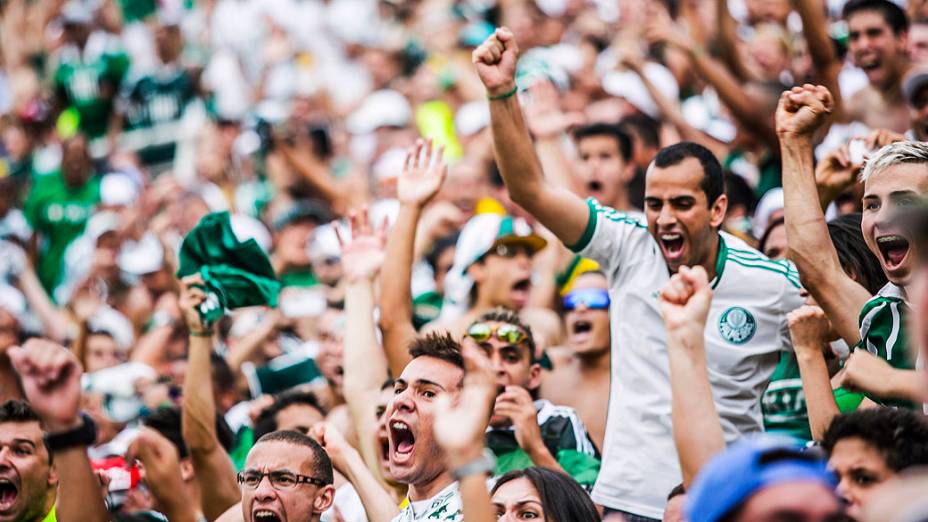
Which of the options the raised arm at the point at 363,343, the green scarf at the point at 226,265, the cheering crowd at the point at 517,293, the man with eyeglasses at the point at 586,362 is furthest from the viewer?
the man with eyeglasses at the point at 586,362

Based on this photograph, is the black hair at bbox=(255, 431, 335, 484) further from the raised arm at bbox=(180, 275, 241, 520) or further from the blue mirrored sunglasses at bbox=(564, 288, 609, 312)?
the blue mirrored sunglasses at bbox=(564, 288, 609, 312)

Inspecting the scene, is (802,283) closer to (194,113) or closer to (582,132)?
(582,132)

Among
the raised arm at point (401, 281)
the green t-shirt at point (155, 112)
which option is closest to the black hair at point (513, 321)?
the raised arm at point (401, 281)

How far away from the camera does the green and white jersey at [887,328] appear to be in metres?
4.67

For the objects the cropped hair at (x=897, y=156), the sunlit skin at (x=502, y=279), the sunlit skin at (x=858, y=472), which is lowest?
the sunlit skin at (x=502, y=279)

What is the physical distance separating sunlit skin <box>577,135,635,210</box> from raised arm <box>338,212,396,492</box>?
1834 millimetres

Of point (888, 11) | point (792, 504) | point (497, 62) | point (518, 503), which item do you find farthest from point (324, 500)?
point (888, 11)

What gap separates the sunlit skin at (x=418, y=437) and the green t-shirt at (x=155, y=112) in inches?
406

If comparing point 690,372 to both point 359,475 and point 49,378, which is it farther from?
point 49,378

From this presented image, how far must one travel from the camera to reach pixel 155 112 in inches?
608

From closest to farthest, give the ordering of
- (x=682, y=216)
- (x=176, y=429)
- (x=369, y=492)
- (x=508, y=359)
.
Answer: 1. (x=682, y=216)
2. (x=369, y=492)
3. (x=508, y=359)
4. (x=176, y=429)

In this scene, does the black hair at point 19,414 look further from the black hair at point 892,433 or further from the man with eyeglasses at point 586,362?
the black hair at point 892,433

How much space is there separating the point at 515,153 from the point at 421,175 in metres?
1.23

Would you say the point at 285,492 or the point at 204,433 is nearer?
the point at 285,492
